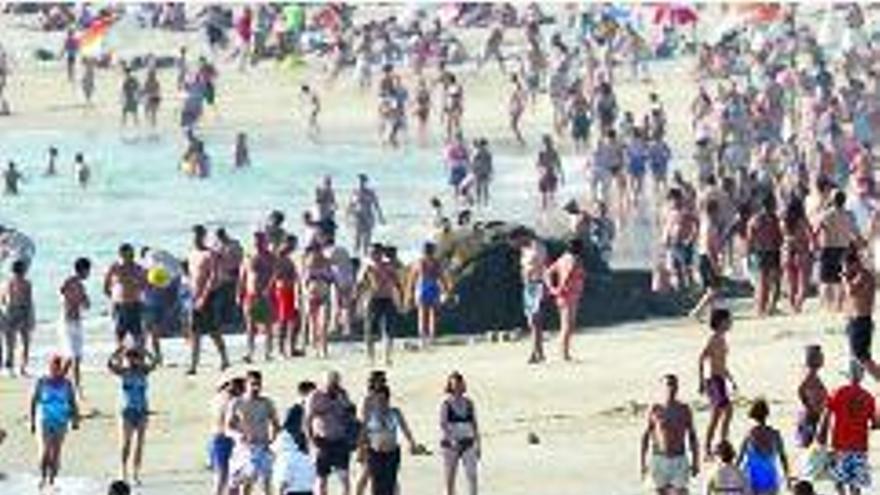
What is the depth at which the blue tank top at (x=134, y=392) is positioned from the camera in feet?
75.3

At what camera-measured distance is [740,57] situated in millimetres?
61812

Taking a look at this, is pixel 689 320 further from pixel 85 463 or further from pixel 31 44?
pixel 31 44

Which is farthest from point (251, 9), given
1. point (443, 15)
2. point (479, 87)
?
point (479, 87)

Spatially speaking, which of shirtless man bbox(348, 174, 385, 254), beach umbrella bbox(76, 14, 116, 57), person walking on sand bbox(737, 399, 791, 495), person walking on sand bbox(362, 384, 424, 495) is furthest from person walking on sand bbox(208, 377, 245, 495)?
beach umbrella bbox(76, 14, 116, 57)

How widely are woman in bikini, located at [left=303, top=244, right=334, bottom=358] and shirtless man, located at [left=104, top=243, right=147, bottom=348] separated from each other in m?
2.12

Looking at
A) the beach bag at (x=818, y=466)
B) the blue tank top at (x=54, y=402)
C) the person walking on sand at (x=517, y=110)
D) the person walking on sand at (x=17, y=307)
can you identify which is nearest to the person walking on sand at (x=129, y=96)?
the person walking on sand at (x=517, y=110)

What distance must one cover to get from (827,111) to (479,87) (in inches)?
720

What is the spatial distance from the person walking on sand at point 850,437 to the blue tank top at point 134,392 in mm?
5753

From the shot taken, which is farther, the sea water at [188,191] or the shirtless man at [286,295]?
the sea water at [188,191]

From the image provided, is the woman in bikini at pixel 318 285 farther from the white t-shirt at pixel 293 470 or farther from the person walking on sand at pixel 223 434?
the white t-shirt at pixel 293 470

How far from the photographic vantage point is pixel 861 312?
23484 mm

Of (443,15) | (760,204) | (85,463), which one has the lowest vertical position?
(85,463)

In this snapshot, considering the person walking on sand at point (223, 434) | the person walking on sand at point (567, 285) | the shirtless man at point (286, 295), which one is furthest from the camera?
the shirtless man at point (286, 295)

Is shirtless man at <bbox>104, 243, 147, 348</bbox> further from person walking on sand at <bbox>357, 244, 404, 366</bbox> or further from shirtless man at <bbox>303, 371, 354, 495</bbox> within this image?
shirtless man at <bbox>303, 371, 354, 495</bbox>
